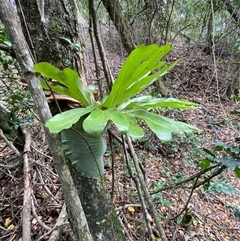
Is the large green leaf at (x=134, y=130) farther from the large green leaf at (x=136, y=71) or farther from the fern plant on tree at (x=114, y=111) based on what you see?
the large green leaf at (x=136, y=71)

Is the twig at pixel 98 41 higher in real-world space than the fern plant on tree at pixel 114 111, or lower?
higher

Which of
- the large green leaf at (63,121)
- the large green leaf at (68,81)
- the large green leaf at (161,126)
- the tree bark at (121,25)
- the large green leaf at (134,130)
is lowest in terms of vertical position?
the large green leaf at (161,126)

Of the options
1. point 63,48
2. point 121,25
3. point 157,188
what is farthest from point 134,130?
point 121,25

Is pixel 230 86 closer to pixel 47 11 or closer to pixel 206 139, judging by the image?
pixel 206 139

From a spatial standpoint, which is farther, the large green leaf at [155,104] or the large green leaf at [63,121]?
the large green leaf at [155,104]

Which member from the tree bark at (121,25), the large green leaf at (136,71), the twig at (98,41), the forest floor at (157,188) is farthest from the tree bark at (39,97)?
the tree bark at (121,25)

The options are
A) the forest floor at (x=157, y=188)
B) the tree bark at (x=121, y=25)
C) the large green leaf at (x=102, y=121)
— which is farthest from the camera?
the tree bark at (x=121, y=25)

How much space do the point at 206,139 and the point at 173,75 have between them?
1.85 meters

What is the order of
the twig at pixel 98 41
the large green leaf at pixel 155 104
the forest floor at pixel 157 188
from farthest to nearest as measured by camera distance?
the forest floor at pixel 157 188, the twig at pixel 98 41, the large green leaf at pixel 155 104

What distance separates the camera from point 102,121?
0.64m

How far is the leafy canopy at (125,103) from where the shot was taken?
0.64m

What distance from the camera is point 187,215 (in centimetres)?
179

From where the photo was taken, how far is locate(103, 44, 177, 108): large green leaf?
27.0 inches

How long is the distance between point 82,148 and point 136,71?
0.34m
